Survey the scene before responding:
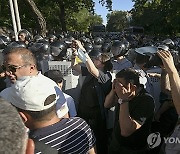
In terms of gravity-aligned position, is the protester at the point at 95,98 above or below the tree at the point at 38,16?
below

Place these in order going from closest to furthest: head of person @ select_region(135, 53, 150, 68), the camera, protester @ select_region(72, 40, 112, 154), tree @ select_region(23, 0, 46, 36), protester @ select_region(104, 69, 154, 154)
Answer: protester @ select_region(104, 69, 154, 154), the camera, protester @ select_region(72, 40, 112, 154), head of person @ select_region(135, 53, 150, 68), tree @ select_region(23, 0, 46, 36)

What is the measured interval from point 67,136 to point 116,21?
392 feet

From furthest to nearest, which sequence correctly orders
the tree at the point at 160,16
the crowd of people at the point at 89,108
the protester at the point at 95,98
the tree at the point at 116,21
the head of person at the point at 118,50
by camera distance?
the tree at the point at 116,21 < the tree at the point at 160,16 < the head of person at the point at 118,50 < the protester at the point at 95,98 < the crowd of people at the point at 89,108

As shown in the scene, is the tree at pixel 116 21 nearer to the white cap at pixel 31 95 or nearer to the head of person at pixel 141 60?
the head of person at pixel 141 60

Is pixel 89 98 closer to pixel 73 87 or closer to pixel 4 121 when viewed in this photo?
pixel 73 87

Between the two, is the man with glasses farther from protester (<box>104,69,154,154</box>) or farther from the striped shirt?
the striped shirt

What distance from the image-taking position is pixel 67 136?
2.13m

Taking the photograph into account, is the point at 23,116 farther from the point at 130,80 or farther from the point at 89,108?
the point at 89,108

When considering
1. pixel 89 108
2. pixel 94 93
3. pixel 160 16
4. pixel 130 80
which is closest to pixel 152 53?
pixel 130 80

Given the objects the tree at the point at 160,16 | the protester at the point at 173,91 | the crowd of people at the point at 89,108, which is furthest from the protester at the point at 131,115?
the tree at the point at 160,16

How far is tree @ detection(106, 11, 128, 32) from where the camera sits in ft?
375

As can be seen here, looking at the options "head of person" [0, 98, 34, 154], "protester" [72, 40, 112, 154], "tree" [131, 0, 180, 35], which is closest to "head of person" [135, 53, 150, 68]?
"protester" [72, 40, 112, 154]

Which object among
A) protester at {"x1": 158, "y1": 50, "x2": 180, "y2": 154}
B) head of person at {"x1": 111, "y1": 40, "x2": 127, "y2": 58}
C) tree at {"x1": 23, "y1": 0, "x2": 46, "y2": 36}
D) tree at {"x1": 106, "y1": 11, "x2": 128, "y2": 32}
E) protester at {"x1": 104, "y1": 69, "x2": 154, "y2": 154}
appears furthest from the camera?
tree at {"x1": 106, "y1": 11, "x2": 128, "y2": 32}

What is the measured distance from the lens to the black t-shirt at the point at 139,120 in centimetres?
282
